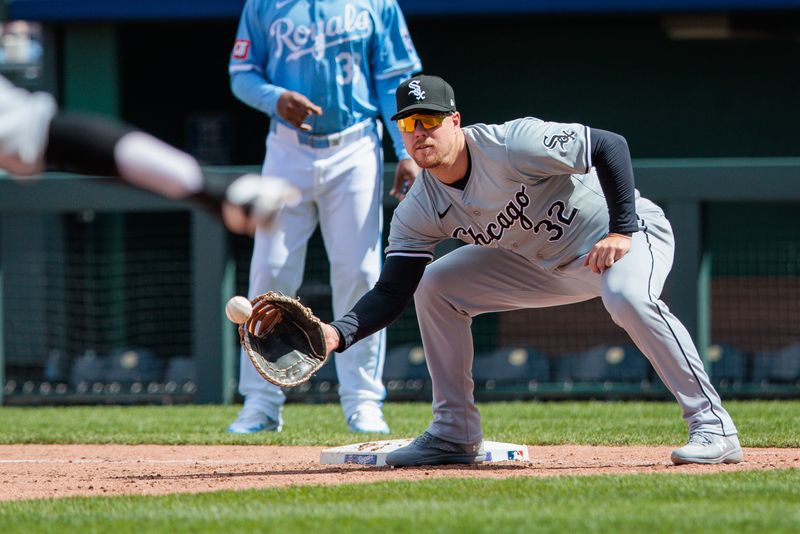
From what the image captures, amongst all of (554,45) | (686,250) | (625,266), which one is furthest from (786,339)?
(625,266)

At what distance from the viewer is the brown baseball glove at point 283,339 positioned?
4680 mm

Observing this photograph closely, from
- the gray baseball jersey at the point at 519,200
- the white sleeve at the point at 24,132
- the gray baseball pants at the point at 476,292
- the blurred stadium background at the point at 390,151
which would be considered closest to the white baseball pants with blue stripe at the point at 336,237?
the gray baseball pants at the point at 476,292

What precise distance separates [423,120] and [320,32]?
6.01 ft

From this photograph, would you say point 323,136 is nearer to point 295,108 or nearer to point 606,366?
point 295,108

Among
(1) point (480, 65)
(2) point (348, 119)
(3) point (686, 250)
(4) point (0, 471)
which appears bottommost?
(4) point (0, 471)

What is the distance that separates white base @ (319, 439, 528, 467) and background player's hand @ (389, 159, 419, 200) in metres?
1.50

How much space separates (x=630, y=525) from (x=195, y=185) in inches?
57.4

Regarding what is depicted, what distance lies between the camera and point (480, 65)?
1166 centimetres

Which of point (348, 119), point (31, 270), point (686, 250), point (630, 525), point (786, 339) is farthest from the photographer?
point (31, 270)

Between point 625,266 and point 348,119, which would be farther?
point 348,119

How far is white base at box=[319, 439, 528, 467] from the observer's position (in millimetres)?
5219

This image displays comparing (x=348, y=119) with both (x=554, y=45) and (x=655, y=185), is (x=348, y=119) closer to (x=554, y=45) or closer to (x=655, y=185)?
(x=655, y=185)

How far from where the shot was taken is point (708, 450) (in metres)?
4.73

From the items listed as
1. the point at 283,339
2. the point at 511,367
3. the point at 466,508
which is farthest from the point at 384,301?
the point at 511,367
